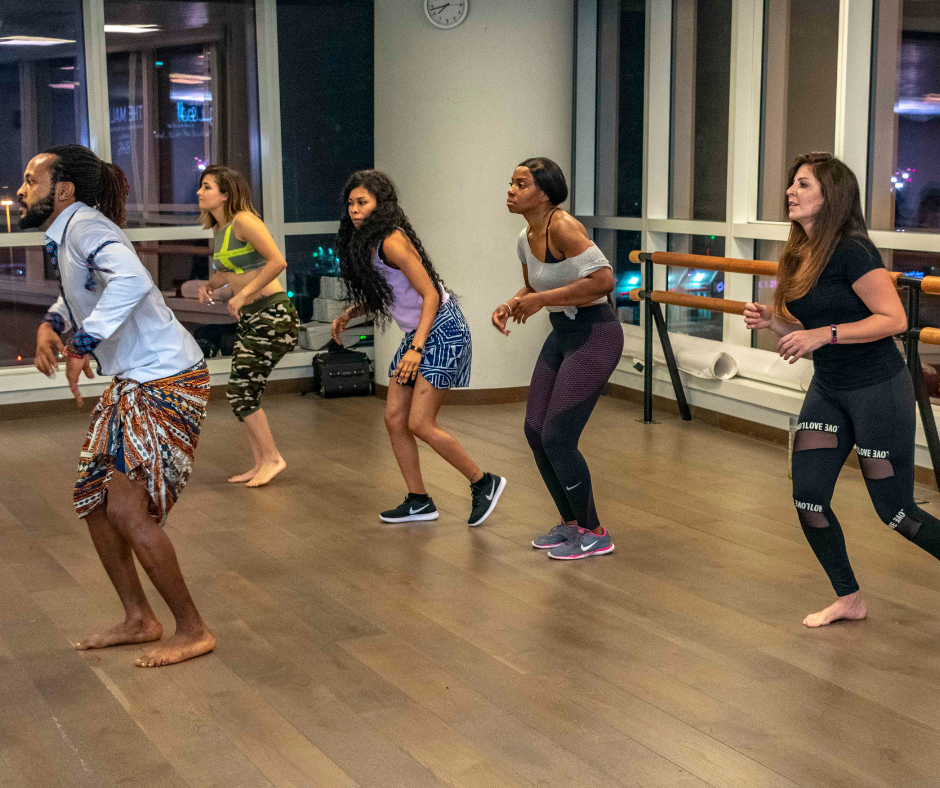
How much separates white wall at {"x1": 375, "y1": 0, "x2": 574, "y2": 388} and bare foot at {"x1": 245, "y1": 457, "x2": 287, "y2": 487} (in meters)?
2.30

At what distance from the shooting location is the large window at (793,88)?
6328 millimetres

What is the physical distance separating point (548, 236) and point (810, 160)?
43.5 inches

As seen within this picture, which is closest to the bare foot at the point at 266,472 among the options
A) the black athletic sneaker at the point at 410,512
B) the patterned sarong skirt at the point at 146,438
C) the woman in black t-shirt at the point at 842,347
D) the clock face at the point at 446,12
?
the black athletic sneaker at the point at 410,512

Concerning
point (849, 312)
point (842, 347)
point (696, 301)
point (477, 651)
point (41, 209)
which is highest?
point (41, 209)

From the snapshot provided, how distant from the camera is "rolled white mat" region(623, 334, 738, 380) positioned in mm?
6911

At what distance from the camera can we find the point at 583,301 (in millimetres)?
4164

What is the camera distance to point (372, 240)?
15.4 ft

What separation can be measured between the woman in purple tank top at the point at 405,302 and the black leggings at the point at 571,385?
0.47m

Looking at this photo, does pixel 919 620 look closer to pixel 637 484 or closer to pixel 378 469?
pixel 637 484

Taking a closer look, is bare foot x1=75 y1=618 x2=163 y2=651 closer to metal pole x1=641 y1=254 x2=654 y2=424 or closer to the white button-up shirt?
the white button-up shirt

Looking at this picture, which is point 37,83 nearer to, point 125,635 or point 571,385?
point 571,385

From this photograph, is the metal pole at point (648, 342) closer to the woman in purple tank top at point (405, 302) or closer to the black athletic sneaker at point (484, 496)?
the black athletic sneaker at point (484, 496)

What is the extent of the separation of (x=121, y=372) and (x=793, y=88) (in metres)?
4.58

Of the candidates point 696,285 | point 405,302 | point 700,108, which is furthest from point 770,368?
point 405,302
